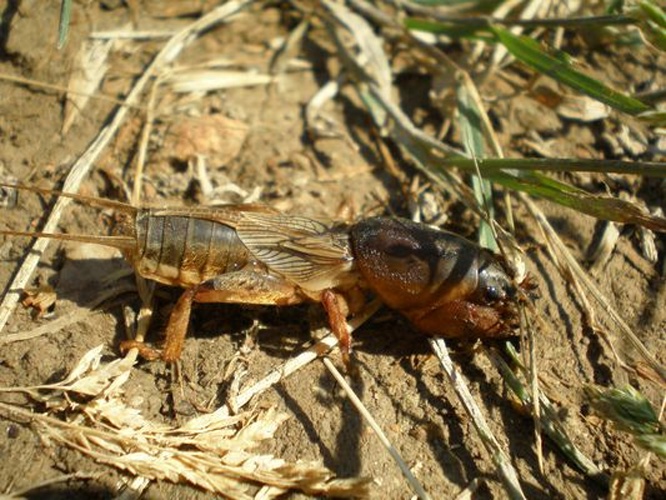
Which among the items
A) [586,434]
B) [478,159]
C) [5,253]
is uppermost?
[478,159]

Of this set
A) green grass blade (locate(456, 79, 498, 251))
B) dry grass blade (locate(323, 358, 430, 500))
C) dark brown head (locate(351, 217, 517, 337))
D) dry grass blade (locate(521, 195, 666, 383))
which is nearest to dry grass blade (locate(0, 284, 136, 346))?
dry grass blade (locate(323, 358, 430, 500))

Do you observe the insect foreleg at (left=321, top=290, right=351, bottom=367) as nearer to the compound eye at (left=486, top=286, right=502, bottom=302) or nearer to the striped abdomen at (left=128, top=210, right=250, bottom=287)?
the striped abdomen at (left=128, top=210, right=250, bottom=287)

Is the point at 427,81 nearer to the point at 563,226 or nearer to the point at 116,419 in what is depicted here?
the point at 563,226

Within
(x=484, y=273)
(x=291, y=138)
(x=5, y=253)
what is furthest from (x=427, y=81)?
(x=5, y=253)

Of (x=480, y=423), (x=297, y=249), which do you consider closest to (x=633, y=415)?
(x=480, y=423)

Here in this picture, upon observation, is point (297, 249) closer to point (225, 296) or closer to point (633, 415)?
point (225, 296)

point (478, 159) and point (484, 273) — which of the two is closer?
point (484, 273)

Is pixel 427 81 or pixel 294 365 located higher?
pixel 427 81
